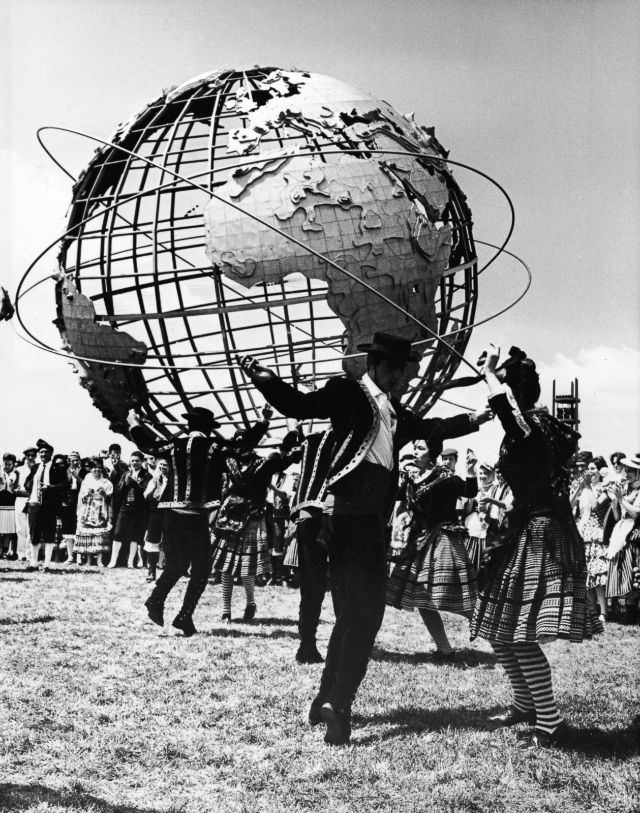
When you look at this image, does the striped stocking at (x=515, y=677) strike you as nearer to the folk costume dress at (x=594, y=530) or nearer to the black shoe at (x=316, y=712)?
the black shoe at (x=316, y=712)

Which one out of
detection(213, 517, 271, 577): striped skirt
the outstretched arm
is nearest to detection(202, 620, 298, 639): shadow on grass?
detection(213, 517, 271, 577): striped skirt

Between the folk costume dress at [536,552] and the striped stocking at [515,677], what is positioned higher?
the folk costume dress at [536,552]

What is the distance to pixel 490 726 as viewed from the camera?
387cm

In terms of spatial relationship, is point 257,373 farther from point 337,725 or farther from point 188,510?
point 188,510

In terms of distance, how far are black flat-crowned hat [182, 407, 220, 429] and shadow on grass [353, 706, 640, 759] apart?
7.35 ft

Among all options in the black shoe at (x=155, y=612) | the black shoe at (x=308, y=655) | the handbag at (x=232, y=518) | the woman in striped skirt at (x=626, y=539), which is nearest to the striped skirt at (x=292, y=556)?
the handbag at (x=232, y=518)

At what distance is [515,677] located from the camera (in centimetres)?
395

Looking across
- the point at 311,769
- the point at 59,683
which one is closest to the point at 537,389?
the point at 311,769

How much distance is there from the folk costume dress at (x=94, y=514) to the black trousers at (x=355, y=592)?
326 inches

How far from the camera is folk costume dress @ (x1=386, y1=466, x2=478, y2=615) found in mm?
5352

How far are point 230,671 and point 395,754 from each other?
163 centimetres

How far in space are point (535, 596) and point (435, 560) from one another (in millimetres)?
1800

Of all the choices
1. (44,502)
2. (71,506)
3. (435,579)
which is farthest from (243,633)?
(71,506)

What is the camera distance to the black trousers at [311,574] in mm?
5180
